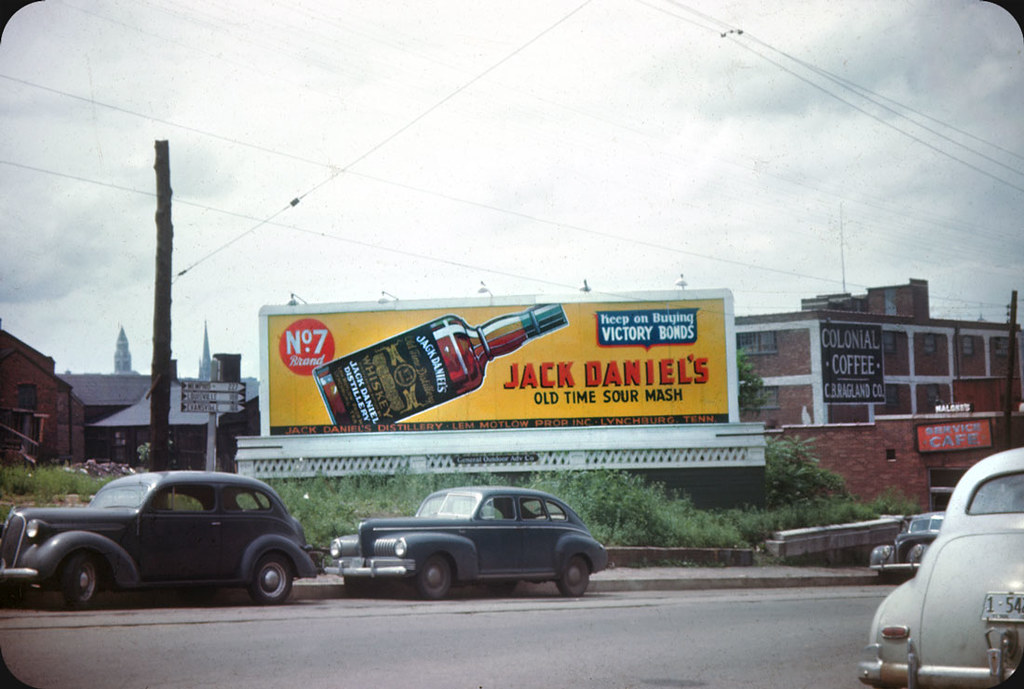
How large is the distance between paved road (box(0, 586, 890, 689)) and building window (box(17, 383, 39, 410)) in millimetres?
3376

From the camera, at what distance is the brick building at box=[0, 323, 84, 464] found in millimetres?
11344

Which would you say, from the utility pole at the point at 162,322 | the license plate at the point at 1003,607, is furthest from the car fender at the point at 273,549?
the license plate at the point at 1003,607

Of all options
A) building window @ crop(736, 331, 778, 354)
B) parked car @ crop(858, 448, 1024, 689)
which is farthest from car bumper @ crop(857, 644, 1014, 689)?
building window @ crop(736, 331, 778, 354)

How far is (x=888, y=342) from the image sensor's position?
93.0 ft

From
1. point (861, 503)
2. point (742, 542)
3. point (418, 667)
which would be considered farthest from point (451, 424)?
point (418, 667)

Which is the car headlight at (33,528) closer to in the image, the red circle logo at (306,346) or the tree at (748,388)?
the red circle logo at (306,346)

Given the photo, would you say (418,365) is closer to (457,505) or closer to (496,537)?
(457,505)

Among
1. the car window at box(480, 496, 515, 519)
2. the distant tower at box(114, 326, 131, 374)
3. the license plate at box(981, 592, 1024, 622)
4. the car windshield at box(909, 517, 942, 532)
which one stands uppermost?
the distant tower at box(114, 326, 131, 374)

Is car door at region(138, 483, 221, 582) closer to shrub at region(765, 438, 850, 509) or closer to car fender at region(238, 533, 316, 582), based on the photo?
car fender at region(238, 533, 316, 582)

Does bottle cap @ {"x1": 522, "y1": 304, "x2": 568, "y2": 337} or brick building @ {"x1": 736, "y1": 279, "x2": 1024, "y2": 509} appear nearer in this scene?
brick building @ {"x1": 736, "y1": 279, "x2": 1024, "y2": 509}

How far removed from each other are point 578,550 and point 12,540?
24.3 feet

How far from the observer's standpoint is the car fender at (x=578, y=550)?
14633mm

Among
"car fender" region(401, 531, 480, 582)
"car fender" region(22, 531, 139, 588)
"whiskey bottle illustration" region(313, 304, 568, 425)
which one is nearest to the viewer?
"car fender" region(22, 531, 139, 588)

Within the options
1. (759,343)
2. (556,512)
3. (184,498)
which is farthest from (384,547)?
(759,343)
